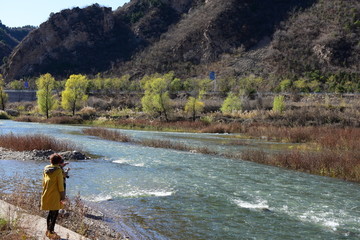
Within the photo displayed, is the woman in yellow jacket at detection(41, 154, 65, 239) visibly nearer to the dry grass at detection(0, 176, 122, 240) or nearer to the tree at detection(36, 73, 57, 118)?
the dry grass at detection(0, 176, 122, 240)

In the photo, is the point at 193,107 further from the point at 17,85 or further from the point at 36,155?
the point at 17,85

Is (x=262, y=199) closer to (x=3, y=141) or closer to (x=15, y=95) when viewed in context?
(x=3, y=141)

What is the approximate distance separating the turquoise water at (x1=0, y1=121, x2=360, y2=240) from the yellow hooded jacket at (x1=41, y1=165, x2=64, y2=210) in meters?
2.55

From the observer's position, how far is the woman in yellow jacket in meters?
7.55

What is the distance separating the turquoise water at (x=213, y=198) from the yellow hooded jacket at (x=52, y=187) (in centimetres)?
255

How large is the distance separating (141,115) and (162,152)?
39.5m

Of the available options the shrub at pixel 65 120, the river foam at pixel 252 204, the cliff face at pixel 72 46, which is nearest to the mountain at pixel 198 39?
the cliff face at pixel 72 46

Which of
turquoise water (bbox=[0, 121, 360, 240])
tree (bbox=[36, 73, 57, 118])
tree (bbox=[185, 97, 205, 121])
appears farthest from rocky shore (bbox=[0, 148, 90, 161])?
tree (bbox=[36, 73, 57, 118])

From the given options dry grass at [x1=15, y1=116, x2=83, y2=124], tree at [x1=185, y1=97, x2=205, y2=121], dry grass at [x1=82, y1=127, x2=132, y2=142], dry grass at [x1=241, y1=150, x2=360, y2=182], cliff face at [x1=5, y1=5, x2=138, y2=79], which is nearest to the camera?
dry grass at [x1=241, y1=150, x2=360, y2=182]

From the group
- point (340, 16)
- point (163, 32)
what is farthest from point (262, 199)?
point (163, 32)

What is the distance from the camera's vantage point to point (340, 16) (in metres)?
125

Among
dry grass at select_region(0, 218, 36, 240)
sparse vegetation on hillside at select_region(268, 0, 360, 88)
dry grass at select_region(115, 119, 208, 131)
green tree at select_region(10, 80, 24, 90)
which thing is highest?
sparse vegetation on hillside at select_region(268, 0, 360, 88)

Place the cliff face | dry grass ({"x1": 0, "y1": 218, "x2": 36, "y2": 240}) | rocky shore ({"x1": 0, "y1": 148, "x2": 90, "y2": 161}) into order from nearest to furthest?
dry grass ({"x1": 0, "y1": 218, "x2": 36, "y2": 240}) < rocky shore ({"x1": 0, "y1": 148, "x2": 90, "y2": 161}) < the cliff face

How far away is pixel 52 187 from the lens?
7594mm
